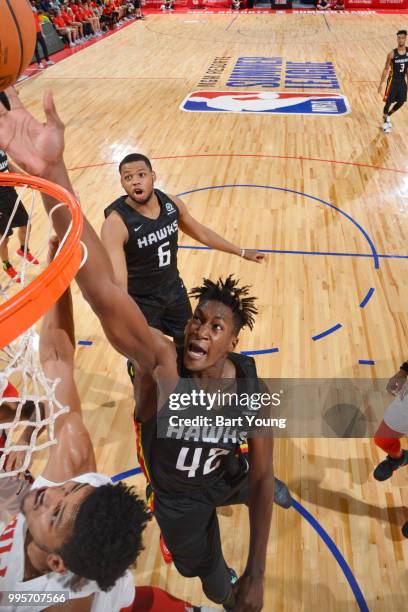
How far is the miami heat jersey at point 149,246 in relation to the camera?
3.31 m

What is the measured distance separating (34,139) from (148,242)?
1688 millimetres

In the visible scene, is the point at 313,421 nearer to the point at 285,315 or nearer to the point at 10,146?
the point at 285,315

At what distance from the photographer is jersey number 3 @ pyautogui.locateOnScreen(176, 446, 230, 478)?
6.85 ft

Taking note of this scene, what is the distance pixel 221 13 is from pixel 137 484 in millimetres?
23278

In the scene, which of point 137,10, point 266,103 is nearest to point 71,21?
point 137,10

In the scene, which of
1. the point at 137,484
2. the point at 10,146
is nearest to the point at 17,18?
the point at 10,146

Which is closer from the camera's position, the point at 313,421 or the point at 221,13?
the point at 313,421

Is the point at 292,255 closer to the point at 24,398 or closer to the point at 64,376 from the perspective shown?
the point at 64,376

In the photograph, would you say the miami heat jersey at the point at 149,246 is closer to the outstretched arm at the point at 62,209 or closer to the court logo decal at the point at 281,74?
the outstretched arm at the point at 62,209

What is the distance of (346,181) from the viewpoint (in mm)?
7176

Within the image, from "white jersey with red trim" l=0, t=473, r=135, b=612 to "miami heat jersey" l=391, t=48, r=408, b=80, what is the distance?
897 centimetres

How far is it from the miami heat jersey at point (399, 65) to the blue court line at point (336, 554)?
799 centimetres

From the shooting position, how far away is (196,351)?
204cm

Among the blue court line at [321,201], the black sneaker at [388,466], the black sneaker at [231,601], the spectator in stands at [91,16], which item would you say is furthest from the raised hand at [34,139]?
the spectator in stands at [91,16]
